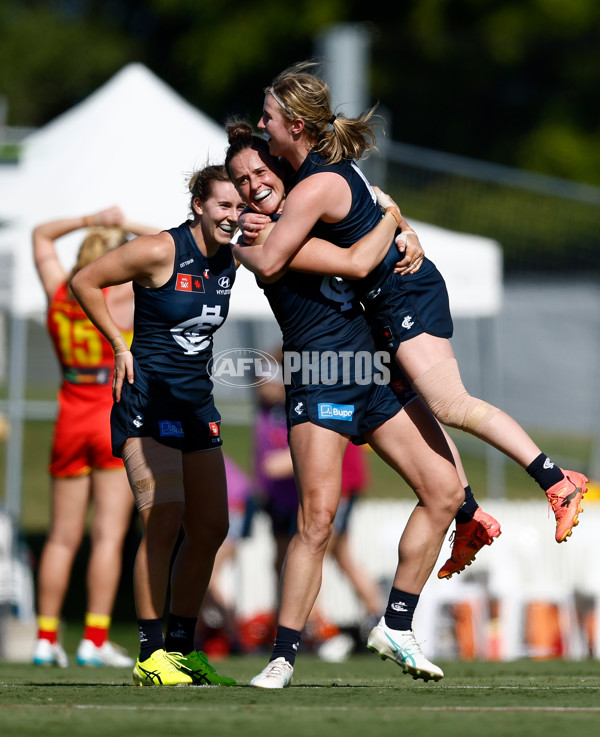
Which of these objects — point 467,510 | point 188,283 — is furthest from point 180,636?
point 188,283

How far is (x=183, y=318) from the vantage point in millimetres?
4723

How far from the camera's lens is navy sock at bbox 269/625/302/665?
436 cm

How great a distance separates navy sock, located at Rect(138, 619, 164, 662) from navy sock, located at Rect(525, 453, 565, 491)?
1433 millimetres

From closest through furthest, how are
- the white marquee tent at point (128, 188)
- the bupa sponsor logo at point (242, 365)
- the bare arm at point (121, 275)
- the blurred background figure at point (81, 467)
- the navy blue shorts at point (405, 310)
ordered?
the navy blue shorts at point (405, 310) < the bare arm at point (121, 275) < the bupa sponsor logo at point (242, 365) < the blurred background figure at point (81, 467) < the white marquee tent at point (128, 188)

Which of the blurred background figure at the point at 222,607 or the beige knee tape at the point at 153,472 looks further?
the blurred background figure at the point at 222,607

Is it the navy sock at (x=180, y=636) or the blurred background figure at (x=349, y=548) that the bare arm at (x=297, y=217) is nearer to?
the navy sock at (x=180, y=636)

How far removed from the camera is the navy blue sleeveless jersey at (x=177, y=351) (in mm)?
4711

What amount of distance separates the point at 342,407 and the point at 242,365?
1651 mm

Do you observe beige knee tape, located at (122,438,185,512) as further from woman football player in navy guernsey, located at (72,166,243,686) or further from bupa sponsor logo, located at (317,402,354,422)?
bupa sponsor logo, located at (317,402,354,422)

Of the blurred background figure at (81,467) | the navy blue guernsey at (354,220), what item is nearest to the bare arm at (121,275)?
the navy blue guernsey at (354,220)

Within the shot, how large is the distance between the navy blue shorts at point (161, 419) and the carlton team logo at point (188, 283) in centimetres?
34

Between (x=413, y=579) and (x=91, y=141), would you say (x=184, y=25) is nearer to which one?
(x=91, y=141)

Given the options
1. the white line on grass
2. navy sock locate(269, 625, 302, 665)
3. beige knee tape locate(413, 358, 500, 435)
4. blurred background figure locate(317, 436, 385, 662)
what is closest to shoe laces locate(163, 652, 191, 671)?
navy sock locate(269, 625, 302, 665)

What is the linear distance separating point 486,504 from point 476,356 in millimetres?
4752
